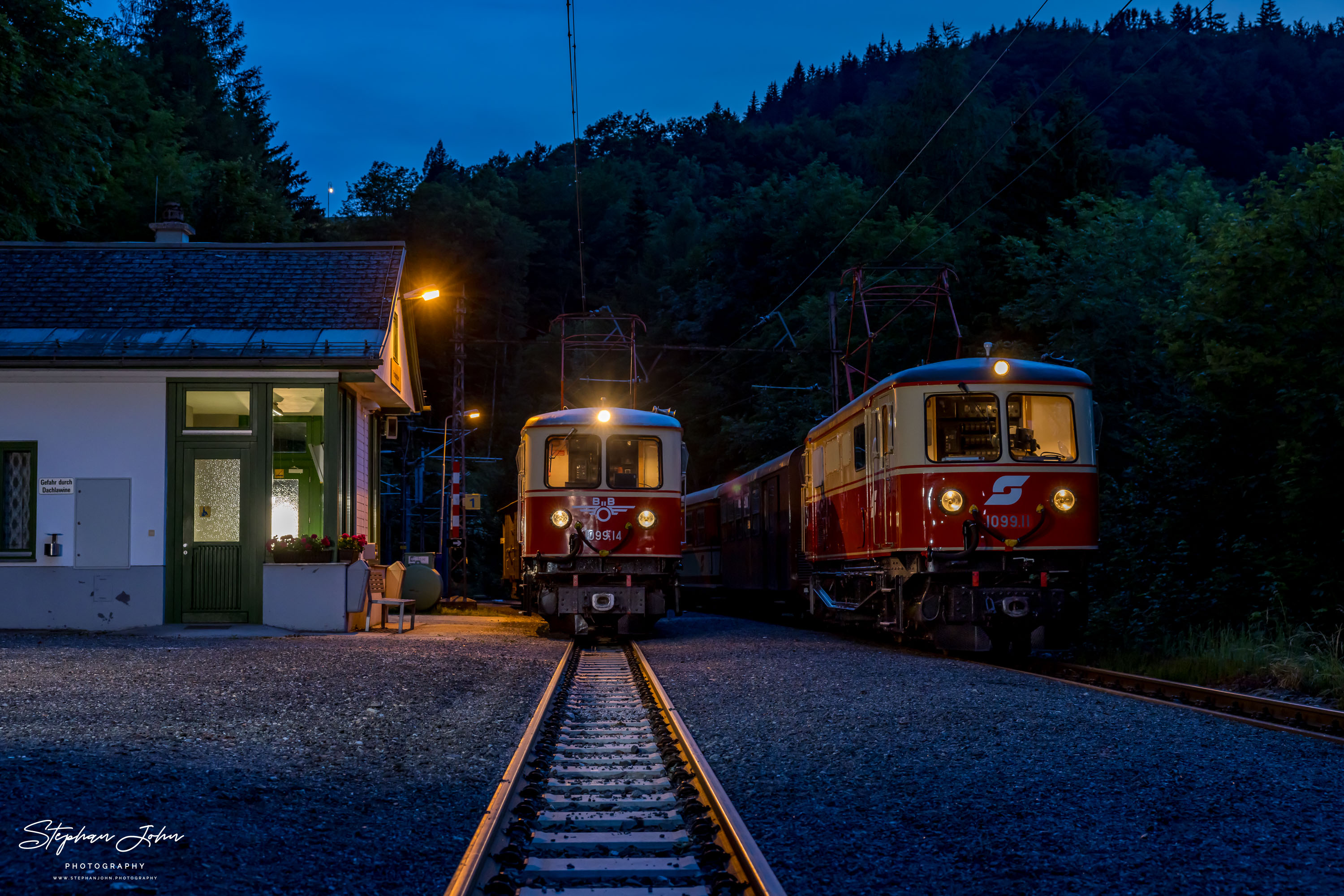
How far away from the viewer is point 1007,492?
1255 centimetres

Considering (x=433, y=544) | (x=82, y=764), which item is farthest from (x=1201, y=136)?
(x=82, y=764)

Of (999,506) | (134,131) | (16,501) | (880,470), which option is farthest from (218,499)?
(134,131)

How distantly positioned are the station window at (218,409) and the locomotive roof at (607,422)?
4078 millimetres

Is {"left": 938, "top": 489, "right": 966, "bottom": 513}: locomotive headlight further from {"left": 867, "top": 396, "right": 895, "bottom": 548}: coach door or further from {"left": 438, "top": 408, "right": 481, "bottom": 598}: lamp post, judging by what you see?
{"left": 438, "top": 408, "right": 481, "bottom": 598}: lamp post

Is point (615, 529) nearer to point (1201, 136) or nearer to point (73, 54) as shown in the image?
point (73, 54)

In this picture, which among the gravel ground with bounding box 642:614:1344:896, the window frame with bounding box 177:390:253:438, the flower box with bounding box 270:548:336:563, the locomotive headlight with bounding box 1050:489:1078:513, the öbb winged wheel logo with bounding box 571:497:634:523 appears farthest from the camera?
the window frame with bounding box 177:390:253:438

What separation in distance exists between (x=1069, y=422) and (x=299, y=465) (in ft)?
37.4

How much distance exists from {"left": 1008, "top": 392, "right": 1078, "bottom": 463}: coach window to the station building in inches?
349

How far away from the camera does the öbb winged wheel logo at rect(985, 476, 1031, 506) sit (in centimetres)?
1255

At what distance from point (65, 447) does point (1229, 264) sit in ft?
50.6

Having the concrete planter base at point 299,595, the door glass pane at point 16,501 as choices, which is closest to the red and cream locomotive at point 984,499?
the concrete planter base at point 299,595

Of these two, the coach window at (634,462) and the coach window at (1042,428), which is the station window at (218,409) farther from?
the coach window at (1042,428)

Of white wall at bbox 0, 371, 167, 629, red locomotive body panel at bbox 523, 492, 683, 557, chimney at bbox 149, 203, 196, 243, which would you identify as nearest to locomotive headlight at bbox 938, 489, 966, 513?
red locomotive body panel at bbox 523, 492, 683, 557

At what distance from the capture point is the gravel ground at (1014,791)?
4.66m
